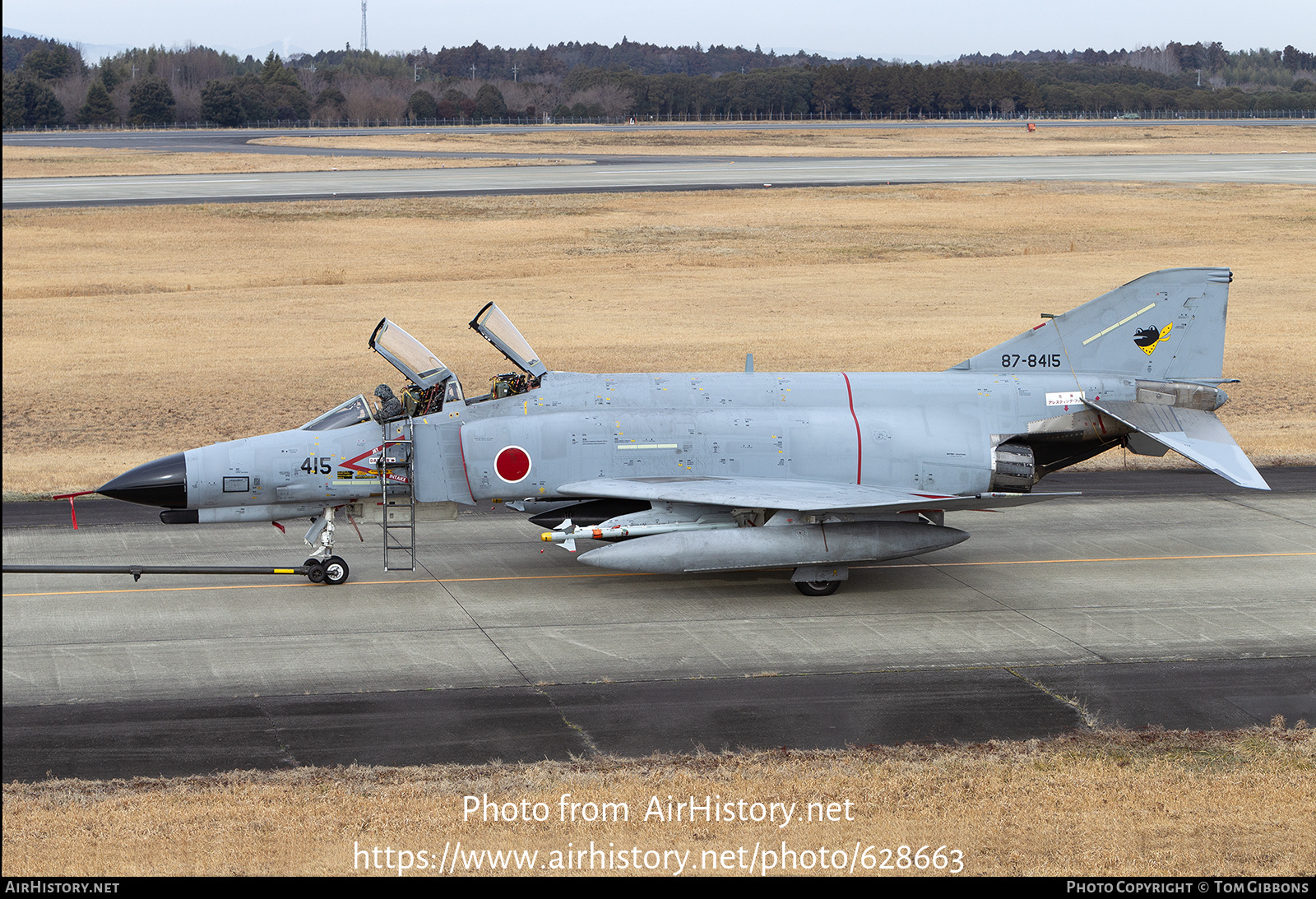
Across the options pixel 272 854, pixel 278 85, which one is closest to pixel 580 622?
pixel 272 854

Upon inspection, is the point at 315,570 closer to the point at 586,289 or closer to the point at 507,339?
the point at 507,339

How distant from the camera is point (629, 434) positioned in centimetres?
1720

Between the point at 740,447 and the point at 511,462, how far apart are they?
3038mm

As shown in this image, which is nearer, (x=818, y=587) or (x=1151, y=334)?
(x=818, y=587)

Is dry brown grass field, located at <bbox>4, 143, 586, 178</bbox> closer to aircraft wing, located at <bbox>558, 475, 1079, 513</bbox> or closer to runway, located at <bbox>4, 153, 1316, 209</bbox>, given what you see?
runway, located at <bbox>4, 153, 1316, 209</bbox>

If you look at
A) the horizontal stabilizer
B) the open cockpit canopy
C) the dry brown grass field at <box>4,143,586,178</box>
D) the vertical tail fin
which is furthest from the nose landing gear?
the dry brown grass field at <box>4,143,586,178</box>

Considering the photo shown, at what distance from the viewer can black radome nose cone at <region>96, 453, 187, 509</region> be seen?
16.1 m

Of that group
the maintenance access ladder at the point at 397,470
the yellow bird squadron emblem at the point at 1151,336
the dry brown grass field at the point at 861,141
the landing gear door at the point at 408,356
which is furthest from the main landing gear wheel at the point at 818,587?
the dry brown grass field at the point at 861,141

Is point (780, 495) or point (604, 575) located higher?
point (780, 495)

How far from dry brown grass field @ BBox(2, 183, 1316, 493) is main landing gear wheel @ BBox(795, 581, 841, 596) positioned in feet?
35.7

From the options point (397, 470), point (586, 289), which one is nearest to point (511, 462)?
point (397, 470)

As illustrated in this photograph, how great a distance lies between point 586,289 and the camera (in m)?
45.9
